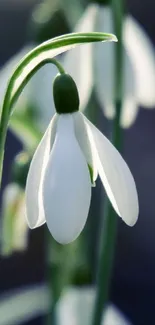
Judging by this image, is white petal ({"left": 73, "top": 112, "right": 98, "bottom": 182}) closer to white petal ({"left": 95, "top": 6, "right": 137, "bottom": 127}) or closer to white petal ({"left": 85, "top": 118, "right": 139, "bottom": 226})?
white petal ({"left": 85, "top": 118, "right": 139, "bottom": 226})

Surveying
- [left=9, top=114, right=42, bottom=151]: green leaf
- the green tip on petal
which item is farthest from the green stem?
[left=9, top=114, right=42, bottom=151]: green leaf

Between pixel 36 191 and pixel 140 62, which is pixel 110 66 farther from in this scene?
pixel 36 191

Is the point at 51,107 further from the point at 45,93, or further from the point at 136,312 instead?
the point at 136,312

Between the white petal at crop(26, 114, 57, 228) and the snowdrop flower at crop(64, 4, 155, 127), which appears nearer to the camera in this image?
the white petal at crop(26, 114, 57, 228)

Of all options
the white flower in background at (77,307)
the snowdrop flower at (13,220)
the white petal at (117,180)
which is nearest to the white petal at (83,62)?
the snowdrop flower at (13,220)

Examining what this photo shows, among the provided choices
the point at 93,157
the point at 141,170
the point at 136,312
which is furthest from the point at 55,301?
the point at 141,170

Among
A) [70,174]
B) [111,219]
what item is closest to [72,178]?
[70,174]
